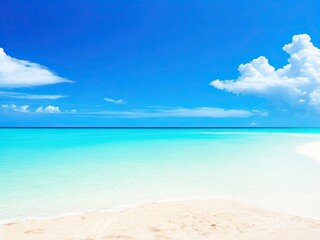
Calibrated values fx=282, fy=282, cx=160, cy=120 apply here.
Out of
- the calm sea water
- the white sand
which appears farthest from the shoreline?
the white sand

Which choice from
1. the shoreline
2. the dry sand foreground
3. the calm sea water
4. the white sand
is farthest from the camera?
the white sand

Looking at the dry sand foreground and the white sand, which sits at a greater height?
the white sand

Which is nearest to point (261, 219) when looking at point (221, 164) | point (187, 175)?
point (187, 175)

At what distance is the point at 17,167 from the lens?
11906mm

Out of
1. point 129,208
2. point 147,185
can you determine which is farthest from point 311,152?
point 129,208

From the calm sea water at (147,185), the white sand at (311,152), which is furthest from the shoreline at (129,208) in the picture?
the white sand at (311,152)

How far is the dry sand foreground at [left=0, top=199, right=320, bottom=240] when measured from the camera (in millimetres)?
4363

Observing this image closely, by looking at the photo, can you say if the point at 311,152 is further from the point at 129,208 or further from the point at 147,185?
the point at 129,208

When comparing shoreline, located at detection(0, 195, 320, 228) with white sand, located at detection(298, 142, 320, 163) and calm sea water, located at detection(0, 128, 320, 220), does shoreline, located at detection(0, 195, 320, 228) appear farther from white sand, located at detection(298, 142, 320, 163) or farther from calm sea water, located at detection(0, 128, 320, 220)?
white sand, located at detection(298, 142, 320, 163)

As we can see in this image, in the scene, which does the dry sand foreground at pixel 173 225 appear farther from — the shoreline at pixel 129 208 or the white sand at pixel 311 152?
the white sand at pixel 311 152

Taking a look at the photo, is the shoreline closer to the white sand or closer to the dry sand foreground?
the dry sand foreground

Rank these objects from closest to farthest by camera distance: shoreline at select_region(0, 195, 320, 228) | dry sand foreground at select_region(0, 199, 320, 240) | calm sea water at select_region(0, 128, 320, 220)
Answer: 1. dry sand foreground at select_region(0, 199, 320, 240)
2. shoreline at select_region(0, 195, 320, 228)
3. calm sea water at select_region(0, 128, 320, 220)

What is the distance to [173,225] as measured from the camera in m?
→ 4.76

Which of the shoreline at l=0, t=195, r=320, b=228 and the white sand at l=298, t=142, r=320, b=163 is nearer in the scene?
the shoreline at l=0, t=195, r=320, b=228
